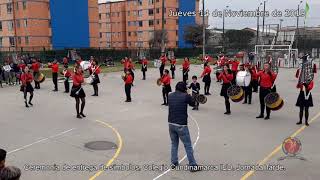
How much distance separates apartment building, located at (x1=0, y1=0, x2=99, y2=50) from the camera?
54.1 m

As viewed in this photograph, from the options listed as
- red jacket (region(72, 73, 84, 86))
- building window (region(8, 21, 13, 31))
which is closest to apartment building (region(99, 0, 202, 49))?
building window (region(8, 21, 13, 31))

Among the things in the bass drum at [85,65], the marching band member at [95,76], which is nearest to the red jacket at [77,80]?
the marching band member at [95,76]

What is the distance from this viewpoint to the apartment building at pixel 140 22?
78562 mm

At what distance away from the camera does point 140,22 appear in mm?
81688

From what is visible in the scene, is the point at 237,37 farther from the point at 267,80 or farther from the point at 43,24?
the point at 267,80

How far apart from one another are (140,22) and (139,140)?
241 ft

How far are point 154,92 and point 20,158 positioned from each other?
11954 millimetres

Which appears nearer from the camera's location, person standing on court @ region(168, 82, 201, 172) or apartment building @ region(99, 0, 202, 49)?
person standing on court @ region(168, 82, 201, 172)

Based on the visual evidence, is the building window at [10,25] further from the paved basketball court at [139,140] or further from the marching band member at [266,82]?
the marching band member at [266,82]

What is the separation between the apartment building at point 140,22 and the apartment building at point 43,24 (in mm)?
17451

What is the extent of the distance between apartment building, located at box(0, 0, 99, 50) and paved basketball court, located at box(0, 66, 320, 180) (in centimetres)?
4024

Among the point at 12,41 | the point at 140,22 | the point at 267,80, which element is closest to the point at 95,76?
the point at 267,80

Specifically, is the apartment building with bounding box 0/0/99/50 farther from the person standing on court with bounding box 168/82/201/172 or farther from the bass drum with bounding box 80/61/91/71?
the person standing on court with bounding box 168/82/201/172

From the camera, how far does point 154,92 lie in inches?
800
